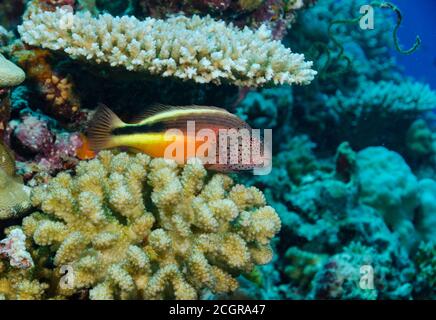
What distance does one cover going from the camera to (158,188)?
7.31ft

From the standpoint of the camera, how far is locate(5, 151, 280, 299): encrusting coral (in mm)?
1988

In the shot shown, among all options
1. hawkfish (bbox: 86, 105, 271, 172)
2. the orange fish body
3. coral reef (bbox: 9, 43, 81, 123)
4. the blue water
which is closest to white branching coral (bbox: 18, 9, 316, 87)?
coral reef (bbox: 9, 43, 81, 123)

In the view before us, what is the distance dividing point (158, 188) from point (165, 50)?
34.5 inches

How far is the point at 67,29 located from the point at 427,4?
22.2 metres

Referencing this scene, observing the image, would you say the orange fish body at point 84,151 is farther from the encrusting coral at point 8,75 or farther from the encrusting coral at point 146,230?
the encrusting coral at point 8,75

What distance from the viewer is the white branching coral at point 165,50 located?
245cm

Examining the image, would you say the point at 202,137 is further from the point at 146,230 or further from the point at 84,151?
the point at 84,151

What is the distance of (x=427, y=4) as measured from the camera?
19969 millimetres

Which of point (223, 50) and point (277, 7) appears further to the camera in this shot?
point (277, 7)

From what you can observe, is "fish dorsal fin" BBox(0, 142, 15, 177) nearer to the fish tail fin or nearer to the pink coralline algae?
the pink coralline algae

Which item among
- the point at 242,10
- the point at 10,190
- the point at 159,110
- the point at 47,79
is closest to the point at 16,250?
the point at 10,190
